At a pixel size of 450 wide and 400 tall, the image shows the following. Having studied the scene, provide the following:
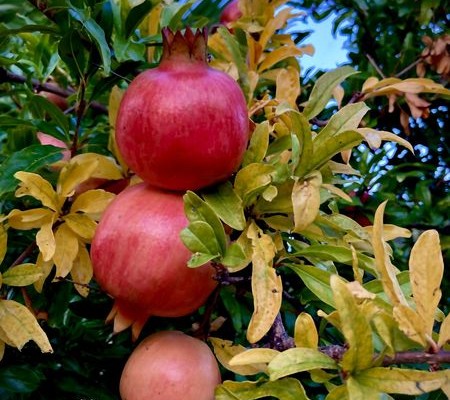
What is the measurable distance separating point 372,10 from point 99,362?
39.5 inches

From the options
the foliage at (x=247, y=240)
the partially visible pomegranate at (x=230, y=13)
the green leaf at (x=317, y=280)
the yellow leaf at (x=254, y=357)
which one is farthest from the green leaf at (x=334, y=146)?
the partially visible pomegranate at (x=230, y=13)

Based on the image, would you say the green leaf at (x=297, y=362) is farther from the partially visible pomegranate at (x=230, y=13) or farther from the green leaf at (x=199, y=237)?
the partially visible pomegranate at (x=230, y=13)

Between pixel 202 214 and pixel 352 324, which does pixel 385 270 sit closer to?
pixel 352 324

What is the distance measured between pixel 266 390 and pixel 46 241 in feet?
0.94

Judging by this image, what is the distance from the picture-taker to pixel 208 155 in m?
0.59

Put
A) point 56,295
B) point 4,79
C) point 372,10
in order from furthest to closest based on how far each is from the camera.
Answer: point 372,10 → point 4,79 → point 56,295

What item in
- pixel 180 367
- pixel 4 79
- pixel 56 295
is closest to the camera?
pixel 180 367

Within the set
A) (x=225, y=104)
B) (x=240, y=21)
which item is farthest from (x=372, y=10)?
(x=225, y=104)

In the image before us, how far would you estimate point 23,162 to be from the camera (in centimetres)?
69

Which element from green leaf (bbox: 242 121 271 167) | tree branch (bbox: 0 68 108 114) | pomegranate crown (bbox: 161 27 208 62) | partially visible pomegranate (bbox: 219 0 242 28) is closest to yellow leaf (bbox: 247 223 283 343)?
green leaf (bbox: 242 121 271 167)

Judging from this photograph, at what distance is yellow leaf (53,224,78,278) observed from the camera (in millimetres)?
657

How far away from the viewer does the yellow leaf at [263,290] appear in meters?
0.51

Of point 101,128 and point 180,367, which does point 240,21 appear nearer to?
point 101,128

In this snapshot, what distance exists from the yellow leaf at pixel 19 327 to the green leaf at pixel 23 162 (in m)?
0.13
